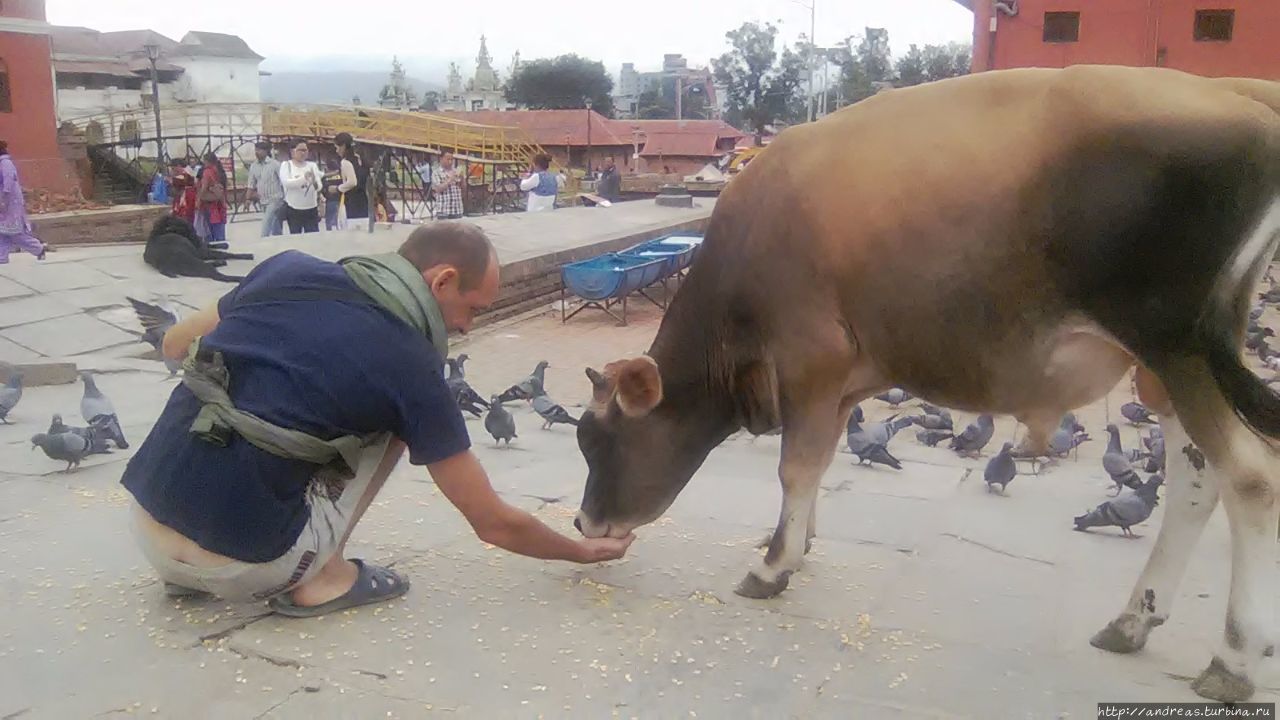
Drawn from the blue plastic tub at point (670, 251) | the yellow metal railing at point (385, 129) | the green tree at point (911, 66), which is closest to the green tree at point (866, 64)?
the green tree at point (911, 66)

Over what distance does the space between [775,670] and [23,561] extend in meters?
2.76

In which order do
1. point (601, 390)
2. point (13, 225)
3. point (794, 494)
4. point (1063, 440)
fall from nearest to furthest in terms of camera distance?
1. point (794, 494)
2. point (601, 390)
3. point (1063, 440)
4. point (13, 225)

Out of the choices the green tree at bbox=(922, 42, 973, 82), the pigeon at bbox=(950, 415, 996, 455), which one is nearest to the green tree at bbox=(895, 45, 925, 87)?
the green tree at bbox=(922, 42, 973, 82)

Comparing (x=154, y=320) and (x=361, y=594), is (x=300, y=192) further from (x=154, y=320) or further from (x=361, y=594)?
(x=361, y=594)

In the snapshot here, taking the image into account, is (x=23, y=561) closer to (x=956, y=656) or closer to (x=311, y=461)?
(x=311, y=461)

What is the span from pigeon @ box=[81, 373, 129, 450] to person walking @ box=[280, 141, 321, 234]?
28.8 feet

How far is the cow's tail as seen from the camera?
296cm

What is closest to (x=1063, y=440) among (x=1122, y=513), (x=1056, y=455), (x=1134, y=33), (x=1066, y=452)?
(x=1056, y=455)

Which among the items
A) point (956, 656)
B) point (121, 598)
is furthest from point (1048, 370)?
point (121, 598)

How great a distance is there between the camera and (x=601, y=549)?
12.0 ft

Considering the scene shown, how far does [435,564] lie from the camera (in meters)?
4.06

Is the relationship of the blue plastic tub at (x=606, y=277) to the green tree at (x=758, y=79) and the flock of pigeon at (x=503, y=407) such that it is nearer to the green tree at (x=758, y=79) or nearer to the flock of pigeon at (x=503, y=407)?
the flock of pigeon at (x=503, y=407)

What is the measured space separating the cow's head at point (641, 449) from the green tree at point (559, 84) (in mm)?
84020

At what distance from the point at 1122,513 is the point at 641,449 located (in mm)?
2164
